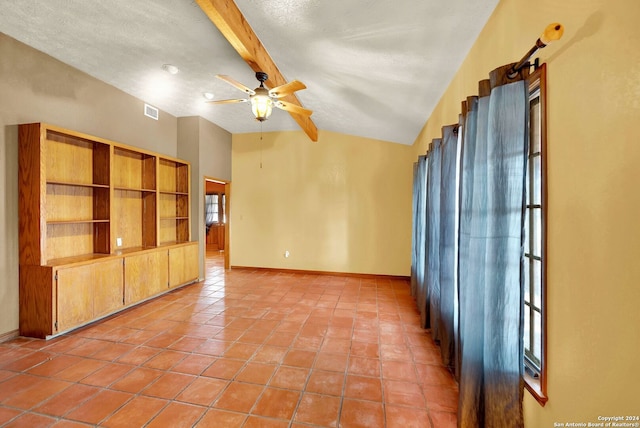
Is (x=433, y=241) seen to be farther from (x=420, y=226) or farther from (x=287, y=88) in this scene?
(x=287, y=88)

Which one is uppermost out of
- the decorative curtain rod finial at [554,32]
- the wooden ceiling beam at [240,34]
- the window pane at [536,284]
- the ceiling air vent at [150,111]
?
the ceiling air vent at [150,111]

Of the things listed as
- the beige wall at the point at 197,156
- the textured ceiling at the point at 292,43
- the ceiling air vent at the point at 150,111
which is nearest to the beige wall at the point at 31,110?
the textured ceiling at the point at 292,43

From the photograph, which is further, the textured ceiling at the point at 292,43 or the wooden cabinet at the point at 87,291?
the wooden cabinet at the point at 87,291

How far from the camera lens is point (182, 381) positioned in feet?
7.29

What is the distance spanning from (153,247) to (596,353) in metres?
4.96

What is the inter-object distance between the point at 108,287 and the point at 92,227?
3.02 feet

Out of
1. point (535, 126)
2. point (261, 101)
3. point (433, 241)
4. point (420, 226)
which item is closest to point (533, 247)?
point (535, 126)

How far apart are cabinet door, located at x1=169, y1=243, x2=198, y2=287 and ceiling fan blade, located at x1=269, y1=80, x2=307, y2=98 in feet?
10.7

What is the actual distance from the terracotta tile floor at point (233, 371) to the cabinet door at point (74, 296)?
0.55ft

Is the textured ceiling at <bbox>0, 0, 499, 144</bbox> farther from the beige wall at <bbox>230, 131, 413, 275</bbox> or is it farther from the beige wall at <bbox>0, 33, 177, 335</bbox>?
the beige wall at <bbox>230, 131, 413, 275</bbox>

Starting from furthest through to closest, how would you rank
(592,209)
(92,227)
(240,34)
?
(92,227) → (240,34) → (592,209)

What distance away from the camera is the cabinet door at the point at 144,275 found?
374 centimetres

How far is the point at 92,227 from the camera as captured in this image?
12.3ft

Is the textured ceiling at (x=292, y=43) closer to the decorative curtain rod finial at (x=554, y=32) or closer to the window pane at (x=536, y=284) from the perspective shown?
the decorative curtain rod finial at (x=554, y=32)
